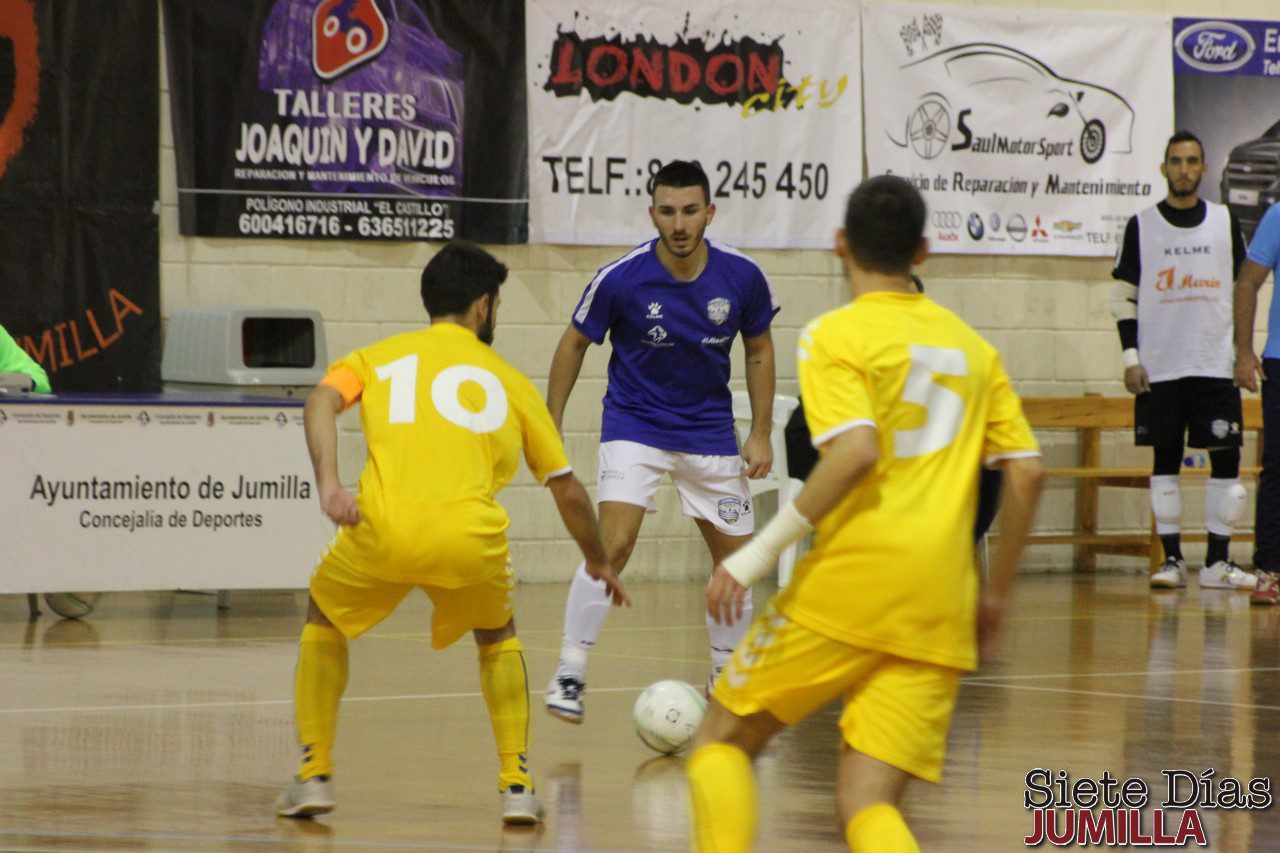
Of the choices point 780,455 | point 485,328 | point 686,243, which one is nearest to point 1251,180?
point 780,455

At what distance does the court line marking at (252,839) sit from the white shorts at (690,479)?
7.29 ft

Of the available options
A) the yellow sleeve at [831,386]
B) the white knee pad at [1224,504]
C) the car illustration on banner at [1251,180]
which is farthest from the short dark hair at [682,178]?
the car illustration on banner at [1251,180]

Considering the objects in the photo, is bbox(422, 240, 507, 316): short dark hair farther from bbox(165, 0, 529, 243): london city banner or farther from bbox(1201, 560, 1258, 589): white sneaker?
bbox(1201, 560, 1258, 589): white sneaker

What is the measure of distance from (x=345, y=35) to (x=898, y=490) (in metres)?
8.17

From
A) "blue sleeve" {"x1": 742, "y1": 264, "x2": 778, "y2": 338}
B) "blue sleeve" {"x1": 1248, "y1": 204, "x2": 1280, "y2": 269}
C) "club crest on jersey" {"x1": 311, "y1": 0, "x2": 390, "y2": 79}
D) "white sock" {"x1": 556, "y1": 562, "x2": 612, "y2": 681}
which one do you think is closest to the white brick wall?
Result: "club crest on jersey" {"x1": 311, "y1": 0, "x2": 390, "y2": 79}

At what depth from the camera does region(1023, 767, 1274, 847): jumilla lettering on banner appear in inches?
179

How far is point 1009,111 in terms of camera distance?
12.5m

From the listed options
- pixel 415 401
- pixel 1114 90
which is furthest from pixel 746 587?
pixel 1114 90

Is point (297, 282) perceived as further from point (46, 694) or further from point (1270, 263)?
point (1270, 263)

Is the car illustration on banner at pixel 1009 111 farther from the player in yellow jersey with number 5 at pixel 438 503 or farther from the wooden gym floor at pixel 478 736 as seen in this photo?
the player in yellow jersey with number 5 at pixel 438 503

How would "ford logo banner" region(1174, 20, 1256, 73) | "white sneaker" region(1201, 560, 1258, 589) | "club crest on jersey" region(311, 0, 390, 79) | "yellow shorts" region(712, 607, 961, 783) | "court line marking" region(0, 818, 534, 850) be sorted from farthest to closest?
"ford logo banner" region(1174, 20, 1256, 73)
"white sneaker" region(1201, 560, 1258, 589)
"club crest on jersey" region(311, 0, 390, 79)
"court line marking" region(0, 818, 534, 850)
"yellow shorts" region(712, 607, 961, 783)

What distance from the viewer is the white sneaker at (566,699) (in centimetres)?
581

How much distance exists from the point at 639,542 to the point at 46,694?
17.6ft

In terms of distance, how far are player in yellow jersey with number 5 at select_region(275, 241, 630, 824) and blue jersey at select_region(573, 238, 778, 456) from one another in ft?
5.76
